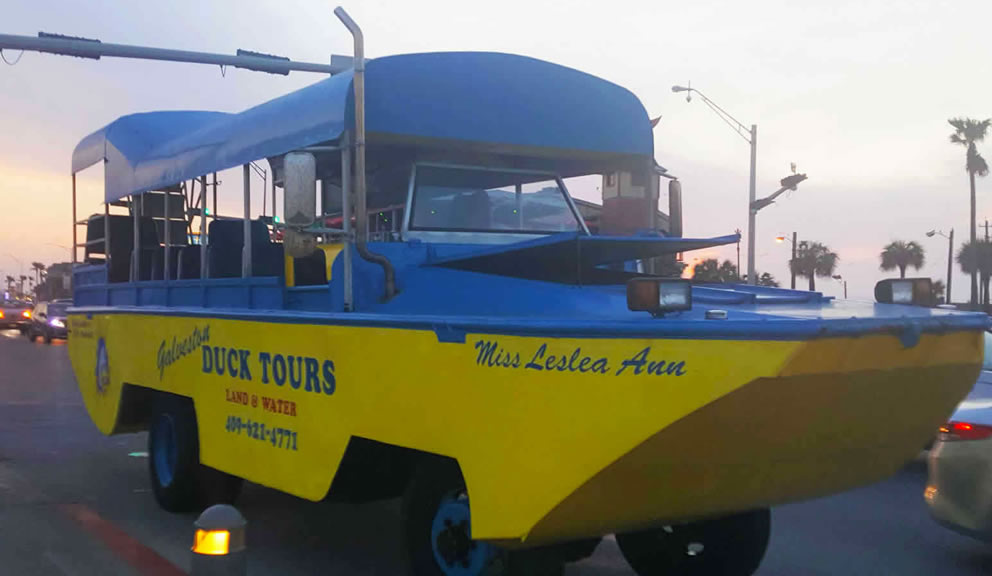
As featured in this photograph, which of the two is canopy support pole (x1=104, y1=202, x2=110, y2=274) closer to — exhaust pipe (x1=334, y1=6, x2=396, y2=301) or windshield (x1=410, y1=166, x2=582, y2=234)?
windshield (x1=410, y1=166, x2=582, y2=234)

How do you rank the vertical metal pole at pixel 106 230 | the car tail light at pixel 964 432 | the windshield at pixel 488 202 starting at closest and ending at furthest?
the car tail light at pixel 964 432
the windshield at pixel 488 202
the vertical metal pole at pixel 106 230

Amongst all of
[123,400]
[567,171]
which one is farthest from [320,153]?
[123,400]

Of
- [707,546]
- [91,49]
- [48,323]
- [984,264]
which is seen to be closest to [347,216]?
[707,546]

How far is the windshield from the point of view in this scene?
5.94 m

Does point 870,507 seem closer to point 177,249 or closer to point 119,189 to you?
point 177,249

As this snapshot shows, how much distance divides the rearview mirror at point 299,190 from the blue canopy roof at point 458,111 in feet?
2.22

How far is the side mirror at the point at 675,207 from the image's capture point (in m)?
6.40

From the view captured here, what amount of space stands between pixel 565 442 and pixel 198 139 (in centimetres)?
479

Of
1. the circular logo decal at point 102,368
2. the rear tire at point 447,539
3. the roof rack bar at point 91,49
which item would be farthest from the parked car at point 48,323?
the rear tire at point 447,539

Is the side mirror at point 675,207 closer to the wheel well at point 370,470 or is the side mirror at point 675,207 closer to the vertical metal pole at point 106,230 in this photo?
the wheel well at point 370,470

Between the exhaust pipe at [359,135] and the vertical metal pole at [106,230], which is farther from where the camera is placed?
the vertical metal pole at [106,230]

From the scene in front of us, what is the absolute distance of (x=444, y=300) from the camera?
16.7 ft

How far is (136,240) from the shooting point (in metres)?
8.75

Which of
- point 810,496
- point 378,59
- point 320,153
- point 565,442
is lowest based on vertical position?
point 810,496
